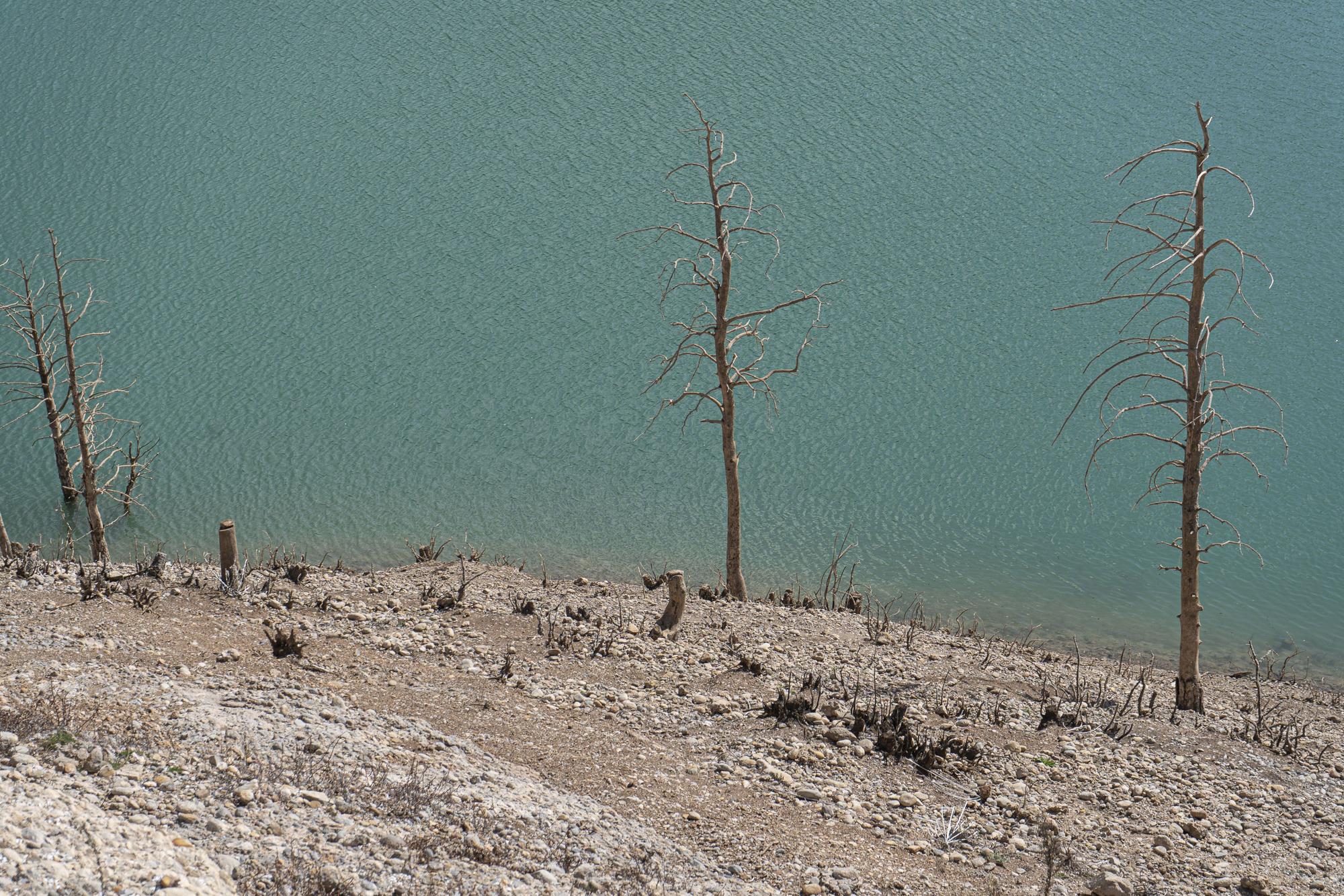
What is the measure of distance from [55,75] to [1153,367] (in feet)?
78.0

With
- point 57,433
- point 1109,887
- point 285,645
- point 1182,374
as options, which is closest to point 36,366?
point 57,433

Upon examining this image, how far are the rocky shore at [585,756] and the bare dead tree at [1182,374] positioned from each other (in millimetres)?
1513

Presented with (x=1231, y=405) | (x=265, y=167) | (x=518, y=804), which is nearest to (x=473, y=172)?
(x=265, y=167)

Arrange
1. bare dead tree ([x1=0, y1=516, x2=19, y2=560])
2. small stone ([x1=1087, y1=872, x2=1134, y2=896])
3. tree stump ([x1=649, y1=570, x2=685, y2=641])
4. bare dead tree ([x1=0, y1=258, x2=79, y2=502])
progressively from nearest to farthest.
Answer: small stone ([x1=1087, y1=872, x2=1134, y2=896])
tree stump ([x1=649, y1=570, x2=685, y2=641])
bare dead tree ([x1=0, y1=516, x2=19, y2=560])
bare dead tree ([x1=0, y1=258, x2=79, y2=502])

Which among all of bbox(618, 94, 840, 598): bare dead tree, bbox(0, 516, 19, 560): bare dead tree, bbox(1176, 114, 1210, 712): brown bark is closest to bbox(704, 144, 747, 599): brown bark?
bbox(618, 94, 840, 598): bare dead tree

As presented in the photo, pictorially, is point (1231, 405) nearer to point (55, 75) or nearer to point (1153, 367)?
point (1153, 367)

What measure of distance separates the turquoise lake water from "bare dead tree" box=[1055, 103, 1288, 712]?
618mm

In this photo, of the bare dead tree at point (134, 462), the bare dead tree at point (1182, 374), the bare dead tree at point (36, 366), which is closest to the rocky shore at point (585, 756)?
the bare dead tree at point (1182, 374)

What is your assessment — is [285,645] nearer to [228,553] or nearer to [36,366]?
[228,553]

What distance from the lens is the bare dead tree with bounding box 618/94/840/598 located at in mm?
10773

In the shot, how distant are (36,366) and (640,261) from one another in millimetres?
9998

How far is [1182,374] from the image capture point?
978 cm

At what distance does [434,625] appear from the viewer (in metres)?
9.24

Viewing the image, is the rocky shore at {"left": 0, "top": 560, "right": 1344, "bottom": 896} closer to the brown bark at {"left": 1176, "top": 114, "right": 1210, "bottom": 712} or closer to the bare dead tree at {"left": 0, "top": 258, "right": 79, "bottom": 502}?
the brown bark at {"left": 1176, "top": 114, "right": 1210, "bottom": 712}
